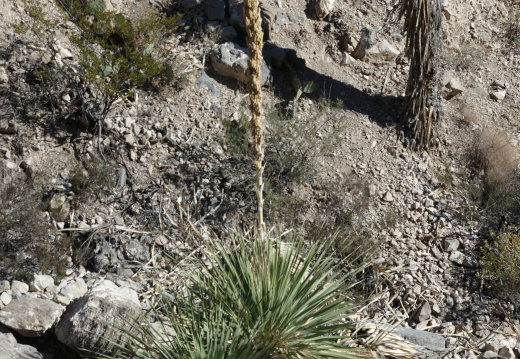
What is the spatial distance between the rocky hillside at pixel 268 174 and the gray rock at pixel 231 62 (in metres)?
0.03

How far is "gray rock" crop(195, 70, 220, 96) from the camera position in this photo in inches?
265

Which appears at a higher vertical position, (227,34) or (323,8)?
(323,8)

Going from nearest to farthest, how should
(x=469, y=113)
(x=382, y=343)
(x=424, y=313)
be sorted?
(x=382, y=343) → (x=424, y=313) → (x=469, y=113)

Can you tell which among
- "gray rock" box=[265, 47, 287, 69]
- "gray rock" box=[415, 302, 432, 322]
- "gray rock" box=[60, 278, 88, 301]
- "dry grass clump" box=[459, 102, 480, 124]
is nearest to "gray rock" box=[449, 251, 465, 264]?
"gray rock" box=[415, 302, 432, 322]

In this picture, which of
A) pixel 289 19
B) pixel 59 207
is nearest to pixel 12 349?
pixel 59 207

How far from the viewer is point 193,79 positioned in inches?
265

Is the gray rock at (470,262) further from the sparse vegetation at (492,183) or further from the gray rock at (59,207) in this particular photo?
the gray rock at (59,207)

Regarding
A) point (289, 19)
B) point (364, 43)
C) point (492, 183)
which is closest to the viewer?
point (492, 183)

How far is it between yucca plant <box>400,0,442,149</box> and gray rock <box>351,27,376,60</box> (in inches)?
31.8

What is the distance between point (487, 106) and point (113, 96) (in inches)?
213

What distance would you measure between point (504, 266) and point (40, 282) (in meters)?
4.71

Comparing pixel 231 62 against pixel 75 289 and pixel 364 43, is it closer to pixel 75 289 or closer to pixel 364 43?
pixel 364 43

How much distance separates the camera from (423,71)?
6.60 metres

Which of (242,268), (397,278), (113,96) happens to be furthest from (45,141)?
(397,278)
